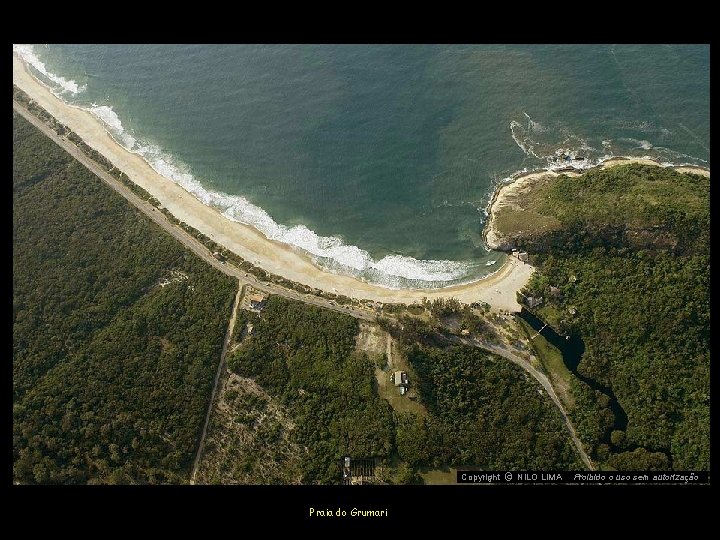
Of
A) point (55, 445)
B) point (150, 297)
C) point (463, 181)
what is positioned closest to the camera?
point (55, 445)

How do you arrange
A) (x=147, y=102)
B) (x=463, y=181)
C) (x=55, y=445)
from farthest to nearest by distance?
(x=147, y=102) < (x=463, y=181) < (x=55, y=445)

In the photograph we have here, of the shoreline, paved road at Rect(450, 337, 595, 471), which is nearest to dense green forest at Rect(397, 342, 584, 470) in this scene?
paved road at Rect(450, 337, 595, 471)

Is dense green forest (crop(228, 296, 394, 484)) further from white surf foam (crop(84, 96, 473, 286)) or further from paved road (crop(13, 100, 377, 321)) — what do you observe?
white surf foam (crop(84, 96, 473, 286))

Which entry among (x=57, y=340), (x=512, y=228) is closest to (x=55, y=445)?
(x=57, y=340)

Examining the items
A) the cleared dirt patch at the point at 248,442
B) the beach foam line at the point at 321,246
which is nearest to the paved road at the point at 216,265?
the cleared dirt patch at the point at 248,442

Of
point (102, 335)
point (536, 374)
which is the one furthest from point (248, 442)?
point (536, 374)

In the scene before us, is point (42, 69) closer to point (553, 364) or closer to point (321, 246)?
point (321, 246)

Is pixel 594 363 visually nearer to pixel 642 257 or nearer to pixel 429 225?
pixel 642 257
